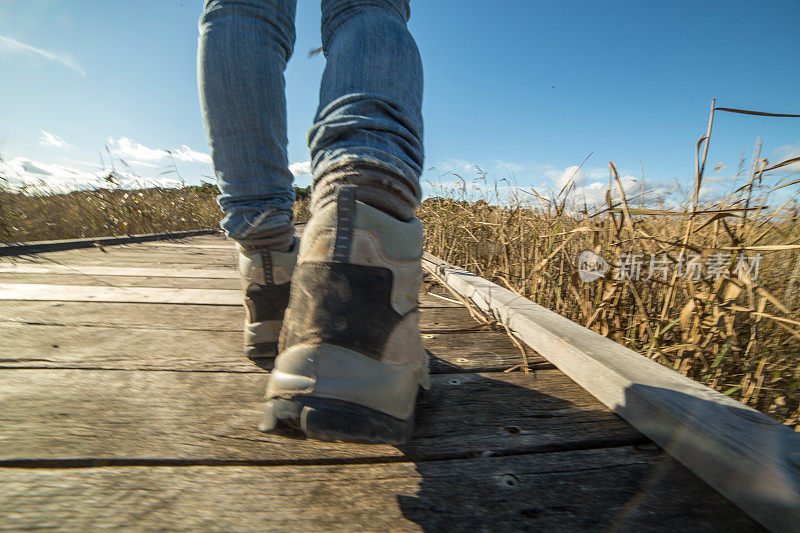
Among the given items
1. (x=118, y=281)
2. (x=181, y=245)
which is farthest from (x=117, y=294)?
(x=181, y=245)

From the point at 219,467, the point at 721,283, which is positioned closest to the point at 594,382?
the point at 721,283

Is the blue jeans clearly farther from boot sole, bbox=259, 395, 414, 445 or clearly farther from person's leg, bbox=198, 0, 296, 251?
boot sole, bbox=259, 395, 414, 445

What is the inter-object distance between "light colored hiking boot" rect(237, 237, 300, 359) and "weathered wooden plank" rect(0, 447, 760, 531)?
0.44 m

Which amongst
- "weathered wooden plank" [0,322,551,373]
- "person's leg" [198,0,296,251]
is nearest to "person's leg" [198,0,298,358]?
"person's leg" [198,0,296,251]

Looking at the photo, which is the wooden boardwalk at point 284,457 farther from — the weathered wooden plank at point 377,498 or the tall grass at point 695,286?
the tall grass at point 695,286

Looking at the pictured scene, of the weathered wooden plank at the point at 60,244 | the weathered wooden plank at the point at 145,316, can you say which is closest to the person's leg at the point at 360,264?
the weathered wooden plank at the point at 145,316

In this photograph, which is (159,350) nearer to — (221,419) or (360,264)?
(221,419)

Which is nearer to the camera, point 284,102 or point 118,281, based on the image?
point 284,102

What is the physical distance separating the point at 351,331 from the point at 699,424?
0.57 metres

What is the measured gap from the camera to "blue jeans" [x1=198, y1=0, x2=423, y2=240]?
0.66 m

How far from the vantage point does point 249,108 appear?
0.83 metres

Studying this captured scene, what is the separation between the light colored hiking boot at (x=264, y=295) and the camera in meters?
0.97

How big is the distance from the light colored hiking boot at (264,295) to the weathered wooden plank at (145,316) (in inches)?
12.4

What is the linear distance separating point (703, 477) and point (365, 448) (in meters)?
0.54
